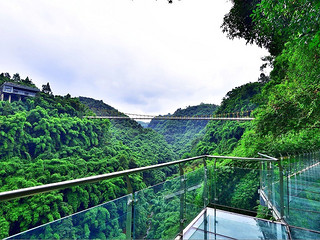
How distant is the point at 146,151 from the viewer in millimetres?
36344

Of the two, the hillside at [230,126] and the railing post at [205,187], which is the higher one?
the hillside at [230,126]

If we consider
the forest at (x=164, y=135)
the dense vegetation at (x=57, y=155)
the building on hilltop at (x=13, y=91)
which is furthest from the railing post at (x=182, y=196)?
the building on hilltop at (x=13, y=91)

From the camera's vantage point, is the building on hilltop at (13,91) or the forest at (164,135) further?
the building on hilltop at (13,91)

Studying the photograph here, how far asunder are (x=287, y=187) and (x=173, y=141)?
42.7 meters

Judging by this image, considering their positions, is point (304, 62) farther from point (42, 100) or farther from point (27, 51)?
point (27, 51)

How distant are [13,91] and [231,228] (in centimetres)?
4087

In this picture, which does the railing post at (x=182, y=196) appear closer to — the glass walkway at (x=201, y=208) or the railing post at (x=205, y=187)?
the glass walkway at (x=201, y=208)

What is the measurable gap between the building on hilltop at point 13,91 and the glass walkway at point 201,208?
126 feet

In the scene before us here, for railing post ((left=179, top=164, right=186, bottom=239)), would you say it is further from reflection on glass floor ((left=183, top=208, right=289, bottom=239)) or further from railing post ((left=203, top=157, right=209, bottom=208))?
railing post ((left=203, top=157, right=209, bottom=208))

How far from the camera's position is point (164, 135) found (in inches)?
1859

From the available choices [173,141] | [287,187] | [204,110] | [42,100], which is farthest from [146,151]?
[287,187]

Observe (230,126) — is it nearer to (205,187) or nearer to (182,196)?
(205,187)

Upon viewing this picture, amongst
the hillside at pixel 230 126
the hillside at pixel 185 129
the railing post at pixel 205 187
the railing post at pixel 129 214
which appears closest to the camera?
the railing post at pixel 129 214

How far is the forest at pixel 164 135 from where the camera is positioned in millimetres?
2291
